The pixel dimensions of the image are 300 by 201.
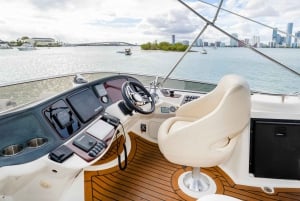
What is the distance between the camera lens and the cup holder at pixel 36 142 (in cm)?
106

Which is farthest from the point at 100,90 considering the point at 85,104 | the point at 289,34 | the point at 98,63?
the point at 98,63

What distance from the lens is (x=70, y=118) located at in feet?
4.37

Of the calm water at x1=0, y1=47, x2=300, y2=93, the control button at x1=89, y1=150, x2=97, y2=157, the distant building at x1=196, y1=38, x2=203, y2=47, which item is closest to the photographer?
the control button at x1=89, y1=150, x2=97, y2=157

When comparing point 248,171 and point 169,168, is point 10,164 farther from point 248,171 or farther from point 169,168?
point 248,171

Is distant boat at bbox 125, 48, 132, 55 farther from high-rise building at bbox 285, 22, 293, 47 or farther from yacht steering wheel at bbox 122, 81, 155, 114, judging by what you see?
high-rise building at bbox 285, 22, 293, 47

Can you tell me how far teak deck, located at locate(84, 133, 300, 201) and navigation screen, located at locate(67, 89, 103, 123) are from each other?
0.59 metres

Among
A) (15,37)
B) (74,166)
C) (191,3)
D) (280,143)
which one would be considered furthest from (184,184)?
(15,37)

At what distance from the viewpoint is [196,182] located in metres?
1.68

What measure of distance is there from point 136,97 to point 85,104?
1.29 ft

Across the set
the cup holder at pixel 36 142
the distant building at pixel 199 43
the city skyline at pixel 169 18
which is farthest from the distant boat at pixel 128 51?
the cup holder at pixel 36 142

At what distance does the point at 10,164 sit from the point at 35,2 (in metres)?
2.34

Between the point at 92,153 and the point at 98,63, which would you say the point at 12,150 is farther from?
the point at 98,63

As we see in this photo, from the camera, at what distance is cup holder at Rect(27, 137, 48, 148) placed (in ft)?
3.47

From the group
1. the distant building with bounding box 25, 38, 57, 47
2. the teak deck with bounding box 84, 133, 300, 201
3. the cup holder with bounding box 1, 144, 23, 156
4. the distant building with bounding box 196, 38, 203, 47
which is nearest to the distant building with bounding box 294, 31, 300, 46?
the distant building with bounding box 196, 38, 203, 47
